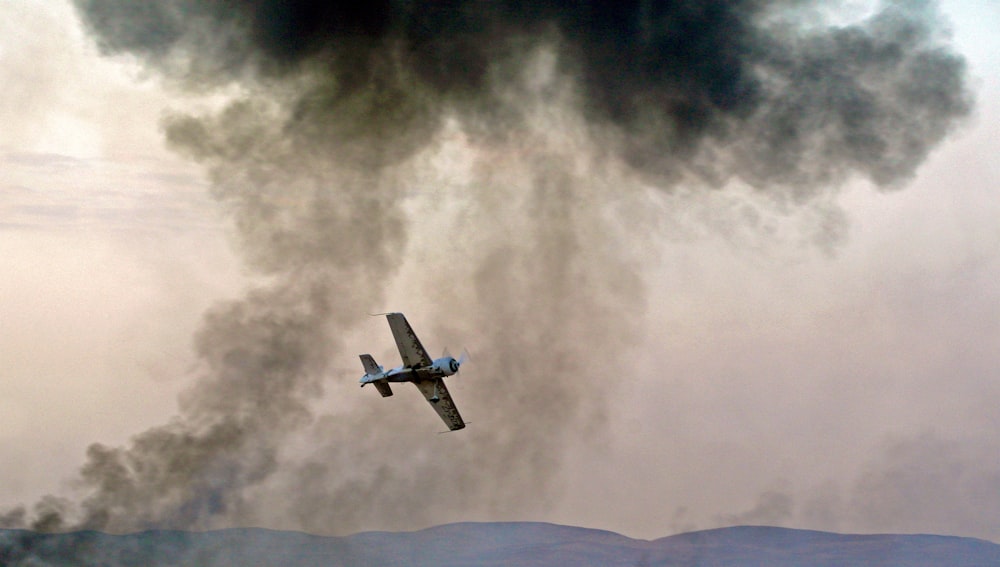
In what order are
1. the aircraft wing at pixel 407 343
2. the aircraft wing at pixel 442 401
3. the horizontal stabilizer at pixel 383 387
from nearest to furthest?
the aircraft wing at pixel 407 343, the horizontal stabilizer at pixel 383 387, the aircraft wing at pixel 442 401

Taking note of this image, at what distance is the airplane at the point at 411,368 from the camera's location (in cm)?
8606

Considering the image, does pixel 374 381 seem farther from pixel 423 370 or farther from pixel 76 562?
pixel 76 562

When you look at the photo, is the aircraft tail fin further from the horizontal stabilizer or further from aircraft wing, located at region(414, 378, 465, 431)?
aircraft wing, located at region(414, 378, 465, 431)

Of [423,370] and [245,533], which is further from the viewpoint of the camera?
[245,533]

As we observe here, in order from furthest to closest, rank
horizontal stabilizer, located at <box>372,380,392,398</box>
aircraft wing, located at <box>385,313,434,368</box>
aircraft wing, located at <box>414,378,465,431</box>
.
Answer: aircraft wing, located at <box>414,378,465,431</box>
horizontal stabilizer, located at <box>372,380,392,398</box>
aircraft wing, located at <box>385,313,434,368</box>

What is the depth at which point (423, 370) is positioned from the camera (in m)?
88.7

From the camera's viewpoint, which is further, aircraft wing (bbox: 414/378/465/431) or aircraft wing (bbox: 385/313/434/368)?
aircraft wing (bbox: 414/378/465/431)

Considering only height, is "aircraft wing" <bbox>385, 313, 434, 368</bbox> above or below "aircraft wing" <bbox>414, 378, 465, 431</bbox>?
above

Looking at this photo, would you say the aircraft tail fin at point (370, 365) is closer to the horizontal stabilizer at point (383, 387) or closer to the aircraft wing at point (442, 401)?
the horizontal stabilizer at point (383, 387)

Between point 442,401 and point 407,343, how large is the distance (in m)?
10.0

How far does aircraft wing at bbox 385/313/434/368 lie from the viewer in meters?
85.2

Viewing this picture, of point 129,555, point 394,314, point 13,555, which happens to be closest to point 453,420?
point 394,314

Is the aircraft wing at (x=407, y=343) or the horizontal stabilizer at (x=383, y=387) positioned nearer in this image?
the aircraft wing at (x=407, y=343)

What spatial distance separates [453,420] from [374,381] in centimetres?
1006
